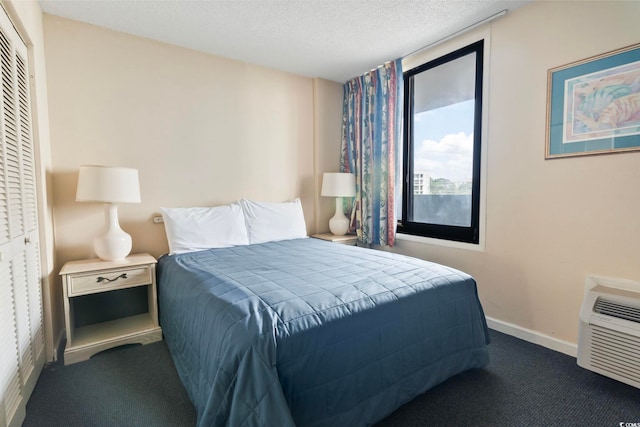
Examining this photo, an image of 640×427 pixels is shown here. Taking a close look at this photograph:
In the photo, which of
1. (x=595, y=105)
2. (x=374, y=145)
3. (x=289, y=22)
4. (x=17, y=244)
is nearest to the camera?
(x=17, y=244)

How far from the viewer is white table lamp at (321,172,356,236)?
3486 mm

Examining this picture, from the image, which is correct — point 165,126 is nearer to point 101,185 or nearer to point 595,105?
point 101,185

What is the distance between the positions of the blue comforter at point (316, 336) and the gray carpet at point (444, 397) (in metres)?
0.10

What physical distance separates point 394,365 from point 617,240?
5.34ft

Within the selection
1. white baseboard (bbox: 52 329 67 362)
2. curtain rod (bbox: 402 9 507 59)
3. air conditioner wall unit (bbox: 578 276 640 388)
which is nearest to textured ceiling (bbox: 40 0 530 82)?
curtain rod (bbox: 402 9 507 59)

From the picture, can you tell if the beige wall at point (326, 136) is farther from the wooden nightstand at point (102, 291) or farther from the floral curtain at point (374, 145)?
the wooden nightstand at point (102, 291)

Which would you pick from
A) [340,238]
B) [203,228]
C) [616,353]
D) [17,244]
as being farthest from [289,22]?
[616,353]

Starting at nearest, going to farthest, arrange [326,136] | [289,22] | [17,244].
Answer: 1. [17,244]
2. [289,22]
3. [326,136]

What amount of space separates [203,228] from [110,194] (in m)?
0.72

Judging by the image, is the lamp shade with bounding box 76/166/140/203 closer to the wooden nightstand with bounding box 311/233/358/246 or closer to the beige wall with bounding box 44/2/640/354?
the beige wall with bounding box 44/2/640/354

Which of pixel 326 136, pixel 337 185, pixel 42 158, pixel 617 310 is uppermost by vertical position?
pixel 326 136

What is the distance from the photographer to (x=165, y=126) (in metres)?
2.79

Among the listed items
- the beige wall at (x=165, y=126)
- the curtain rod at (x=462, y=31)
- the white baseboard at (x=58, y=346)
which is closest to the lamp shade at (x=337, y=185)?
the beige wall at (x=165, y=126)

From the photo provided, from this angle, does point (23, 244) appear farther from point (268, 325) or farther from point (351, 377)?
point (351, 377)
